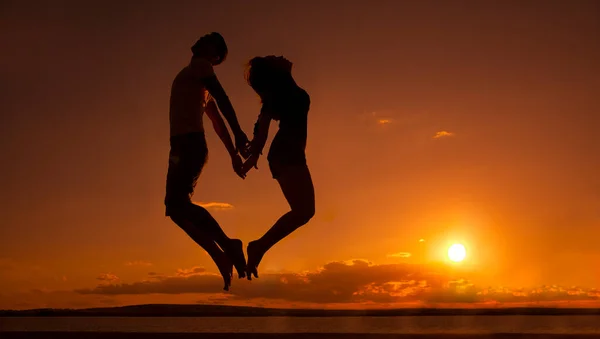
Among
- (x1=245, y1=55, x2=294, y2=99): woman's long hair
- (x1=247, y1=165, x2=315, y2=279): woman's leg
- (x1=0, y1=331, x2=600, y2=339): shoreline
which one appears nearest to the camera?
(x1=0, y1=331, x2=600, y2=339): shoreline

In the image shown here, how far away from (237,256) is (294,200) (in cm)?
109

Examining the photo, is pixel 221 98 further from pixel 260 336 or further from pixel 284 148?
pixel 260 336


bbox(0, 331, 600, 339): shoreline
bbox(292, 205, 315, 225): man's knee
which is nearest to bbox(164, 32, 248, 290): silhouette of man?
bbox(0, 331, 600, 339): shoreline

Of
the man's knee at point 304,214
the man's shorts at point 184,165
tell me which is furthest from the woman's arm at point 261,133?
the man's knee at point 304,214

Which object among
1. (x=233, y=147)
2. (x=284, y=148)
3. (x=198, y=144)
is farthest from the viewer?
(x=233, y=147)

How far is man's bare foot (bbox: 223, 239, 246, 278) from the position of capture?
8.73m

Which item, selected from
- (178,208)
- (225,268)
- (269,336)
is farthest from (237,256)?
(269,336)

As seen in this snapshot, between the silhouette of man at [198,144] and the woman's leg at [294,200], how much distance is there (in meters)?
0.54

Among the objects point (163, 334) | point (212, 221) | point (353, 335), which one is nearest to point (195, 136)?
point (212, 221)

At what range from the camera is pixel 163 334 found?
8.80 m

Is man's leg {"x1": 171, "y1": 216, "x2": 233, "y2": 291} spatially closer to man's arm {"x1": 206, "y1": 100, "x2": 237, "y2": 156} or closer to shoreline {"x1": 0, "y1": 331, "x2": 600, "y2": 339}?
shoreline {"x1": 0, "y1": 331, "x2": 600, "y2": 339}

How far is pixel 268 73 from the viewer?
8781 millimetres

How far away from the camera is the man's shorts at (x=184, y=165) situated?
8422 millimetres

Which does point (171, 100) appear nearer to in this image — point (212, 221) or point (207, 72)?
point (207, 72)
